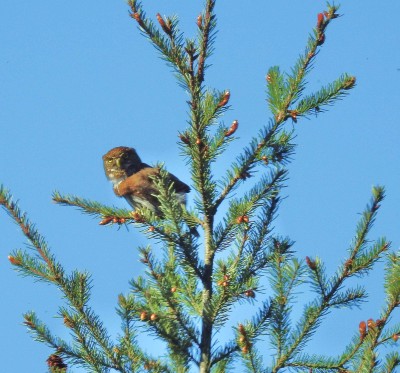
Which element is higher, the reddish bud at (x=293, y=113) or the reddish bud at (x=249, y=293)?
the reddish bud at (x=293, y=113)

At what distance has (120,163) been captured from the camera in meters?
6.03

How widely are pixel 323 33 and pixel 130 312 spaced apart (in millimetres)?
1581

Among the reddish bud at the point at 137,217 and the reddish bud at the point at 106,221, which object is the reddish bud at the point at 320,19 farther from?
the reddish bud at the point at 106,221

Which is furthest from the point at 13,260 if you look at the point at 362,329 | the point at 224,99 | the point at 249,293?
the point at 362,329

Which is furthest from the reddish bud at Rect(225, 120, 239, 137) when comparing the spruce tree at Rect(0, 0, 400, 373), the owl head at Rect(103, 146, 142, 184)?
the owl head at Rect(103, 146, 142, 184)

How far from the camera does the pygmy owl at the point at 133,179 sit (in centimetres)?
521

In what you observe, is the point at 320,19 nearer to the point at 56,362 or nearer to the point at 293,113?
the point at 293,113

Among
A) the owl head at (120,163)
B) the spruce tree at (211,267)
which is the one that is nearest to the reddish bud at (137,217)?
the spruce tree at (211,267)

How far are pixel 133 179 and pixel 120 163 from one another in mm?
763

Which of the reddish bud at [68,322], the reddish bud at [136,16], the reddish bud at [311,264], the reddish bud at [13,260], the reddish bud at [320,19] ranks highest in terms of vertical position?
the reddish bud at [136,16]

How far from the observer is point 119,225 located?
3.83 meters

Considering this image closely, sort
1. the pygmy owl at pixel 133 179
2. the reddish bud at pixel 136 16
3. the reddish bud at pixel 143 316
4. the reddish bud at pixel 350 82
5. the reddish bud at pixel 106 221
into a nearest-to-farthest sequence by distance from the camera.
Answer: the reddish bud at pixel 143 316 → the reddish bud at pixel 136 16 → the reddish bud at pixel 350 82 → the reddish bud at pixel 106 221 → the pygmy owl at pixel 133 179

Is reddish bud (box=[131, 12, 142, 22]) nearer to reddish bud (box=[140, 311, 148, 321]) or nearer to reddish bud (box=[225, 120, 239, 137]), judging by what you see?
reddish bud (box=[225, 120, 239, 137])

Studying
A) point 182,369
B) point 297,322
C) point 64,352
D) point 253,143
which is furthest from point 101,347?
point 253,143
